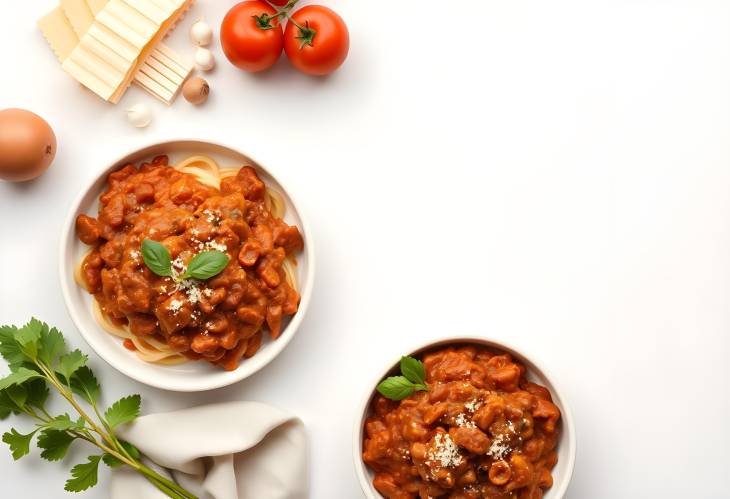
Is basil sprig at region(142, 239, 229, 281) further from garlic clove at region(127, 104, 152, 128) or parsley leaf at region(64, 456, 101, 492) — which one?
parsley leaf at region(64, 456, 101, 492)

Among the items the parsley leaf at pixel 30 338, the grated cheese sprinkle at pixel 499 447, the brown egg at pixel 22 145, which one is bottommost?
the parsley leaf at pixel 30 338

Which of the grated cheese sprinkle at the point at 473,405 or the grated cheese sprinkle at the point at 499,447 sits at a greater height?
the grated cheese sprinkle at the point at 473,405

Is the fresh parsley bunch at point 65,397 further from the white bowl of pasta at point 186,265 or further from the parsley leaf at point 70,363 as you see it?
the white bowl of pasta at point 186,265

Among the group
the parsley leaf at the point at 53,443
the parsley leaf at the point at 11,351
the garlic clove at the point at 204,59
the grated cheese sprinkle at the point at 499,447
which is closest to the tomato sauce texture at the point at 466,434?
the grated cheese sprinkle at the point at 499,447

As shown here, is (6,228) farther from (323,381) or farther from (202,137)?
(323,381)

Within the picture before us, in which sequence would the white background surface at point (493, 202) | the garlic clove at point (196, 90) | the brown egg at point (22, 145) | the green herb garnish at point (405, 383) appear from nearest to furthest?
1. the green herb garnish at point (405, 383)
2. the brown egg at point (22, 145)
3. the garlic clove at point (196, 90)
4. the white background surface at point (493, 202)

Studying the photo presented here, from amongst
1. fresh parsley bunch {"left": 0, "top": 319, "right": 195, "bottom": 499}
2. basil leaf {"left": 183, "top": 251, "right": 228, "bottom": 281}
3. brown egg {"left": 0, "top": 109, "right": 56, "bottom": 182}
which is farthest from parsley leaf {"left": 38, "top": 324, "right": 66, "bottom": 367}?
basil leaf {"left": 183, "top": 251, "right": 228, "bottom": 281}

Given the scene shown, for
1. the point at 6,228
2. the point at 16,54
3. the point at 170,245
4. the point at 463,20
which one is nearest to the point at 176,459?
the point at 170,245
